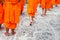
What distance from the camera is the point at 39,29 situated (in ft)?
22.9

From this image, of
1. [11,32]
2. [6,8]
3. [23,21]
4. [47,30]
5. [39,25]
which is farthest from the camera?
[23,21]

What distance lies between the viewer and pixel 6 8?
6.07m

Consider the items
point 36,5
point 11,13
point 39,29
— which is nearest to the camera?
point 11,13

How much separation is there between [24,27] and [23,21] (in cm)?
82

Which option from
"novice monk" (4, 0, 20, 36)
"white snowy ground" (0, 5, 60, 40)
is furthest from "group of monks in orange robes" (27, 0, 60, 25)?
"novice monk" (4, 0, 20, 36)

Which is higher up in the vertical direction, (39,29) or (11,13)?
(11,13)

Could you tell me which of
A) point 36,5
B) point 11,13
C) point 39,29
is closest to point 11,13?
point 11,13

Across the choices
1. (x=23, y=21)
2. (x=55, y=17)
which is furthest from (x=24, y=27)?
(x=55, y=17)

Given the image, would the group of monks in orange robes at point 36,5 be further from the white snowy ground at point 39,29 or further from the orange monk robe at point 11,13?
the orange monk robe at point 11,13

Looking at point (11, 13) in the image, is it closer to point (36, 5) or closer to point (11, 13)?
point (11, 13)

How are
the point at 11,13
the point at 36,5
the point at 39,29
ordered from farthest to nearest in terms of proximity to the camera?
the point at 36,5 < the point at 39,29 < the point at 11,13

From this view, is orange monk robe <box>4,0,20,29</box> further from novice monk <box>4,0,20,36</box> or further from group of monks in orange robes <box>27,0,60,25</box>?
group of monks in orange robes <box>27,0,60,25</box>

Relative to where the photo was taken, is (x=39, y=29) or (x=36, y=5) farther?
(x=36, y=5)

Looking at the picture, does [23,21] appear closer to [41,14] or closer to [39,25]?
[39,25]
